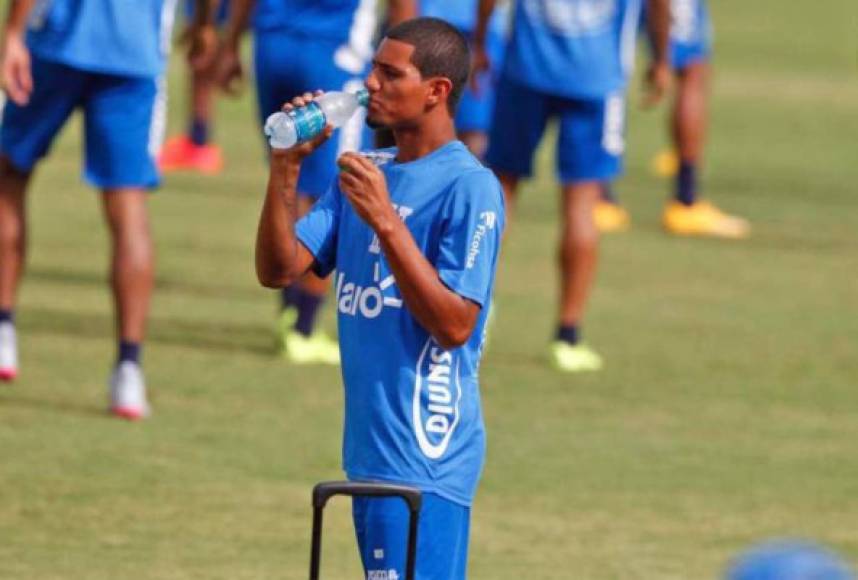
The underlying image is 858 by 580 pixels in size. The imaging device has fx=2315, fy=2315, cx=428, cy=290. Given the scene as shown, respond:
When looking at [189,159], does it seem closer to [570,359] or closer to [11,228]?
[570,359]

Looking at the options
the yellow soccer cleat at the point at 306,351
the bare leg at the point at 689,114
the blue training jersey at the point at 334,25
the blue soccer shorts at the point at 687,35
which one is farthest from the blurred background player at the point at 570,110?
the bare leg at the point at 689,114

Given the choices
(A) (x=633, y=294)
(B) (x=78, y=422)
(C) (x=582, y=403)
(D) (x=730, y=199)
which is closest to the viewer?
(B) (x=78, y=422)

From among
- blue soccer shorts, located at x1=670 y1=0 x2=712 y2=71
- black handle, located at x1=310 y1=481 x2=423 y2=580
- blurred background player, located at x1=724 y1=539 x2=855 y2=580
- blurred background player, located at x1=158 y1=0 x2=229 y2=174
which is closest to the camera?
blurred background player, located at x1=724 y1=539 x2=855 y2=580

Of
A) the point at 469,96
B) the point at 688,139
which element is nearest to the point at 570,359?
the point at 469,96

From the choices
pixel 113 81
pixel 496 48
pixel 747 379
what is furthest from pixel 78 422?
pixel 496 48

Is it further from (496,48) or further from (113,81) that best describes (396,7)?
(496,48)

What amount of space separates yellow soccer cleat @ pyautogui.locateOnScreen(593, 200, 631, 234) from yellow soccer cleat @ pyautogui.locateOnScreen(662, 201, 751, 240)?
295 mm

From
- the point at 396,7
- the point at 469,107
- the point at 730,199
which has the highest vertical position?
the point at 396,7

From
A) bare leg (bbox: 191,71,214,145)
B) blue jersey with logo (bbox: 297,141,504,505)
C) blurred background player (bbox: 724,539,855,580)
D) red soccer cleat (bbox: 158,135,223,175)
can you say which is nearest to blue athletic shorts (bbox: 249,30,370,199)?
blue jersey with logo (bbox: 297,141,504,505)

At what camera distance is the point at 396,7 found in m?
9.76

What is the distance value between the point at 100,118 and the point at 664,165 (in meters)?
9.20

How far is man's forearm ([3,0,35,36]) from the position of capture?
8.65 meters

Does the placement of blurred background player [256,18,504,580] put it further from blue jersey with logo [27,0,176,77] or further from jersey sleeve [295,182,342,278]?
blue jersey with logo [27,0,176,77]

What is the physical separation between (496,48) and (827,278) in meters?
2.23
